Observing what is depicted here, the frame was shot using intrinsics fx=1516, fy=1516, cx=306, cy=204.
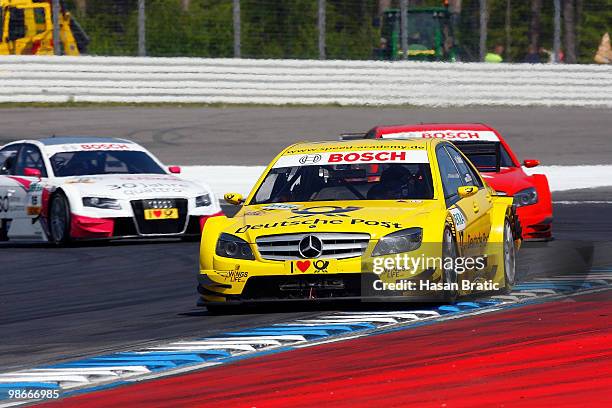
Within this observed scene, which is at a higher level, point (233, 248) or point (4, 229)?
point (233, 248)

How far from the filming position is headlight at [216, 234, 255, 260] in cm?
1016

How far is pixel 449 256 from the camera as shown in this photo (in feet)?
33.1

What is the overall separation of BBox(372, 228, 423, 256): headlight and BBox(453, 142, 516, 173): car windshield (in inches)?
221

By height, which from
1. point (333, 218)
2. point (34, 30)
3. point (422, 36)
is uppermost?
point (34, 30)

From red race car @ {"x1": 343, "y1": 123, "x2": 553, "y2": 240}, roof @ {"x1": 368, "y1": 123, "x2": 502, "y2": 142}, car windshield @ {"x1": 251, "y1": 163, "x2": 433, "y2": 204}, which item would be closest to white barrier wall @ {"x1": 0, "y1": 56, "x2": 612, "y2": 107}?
red race car @ {"x1": 343, "y1": 123, "x2": 553, "y2": 240}

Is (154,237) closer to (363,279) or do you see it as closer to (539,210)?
(539,210)

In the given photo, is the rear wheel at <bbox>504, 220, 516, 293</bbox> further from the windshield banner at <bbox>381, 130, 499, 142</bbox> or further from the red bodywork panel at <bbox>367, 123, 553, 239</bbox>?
the windshield banner at <bbox>381, 130, 499, 142</bbox>

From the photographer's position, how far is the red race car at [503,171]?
15023 millimetres

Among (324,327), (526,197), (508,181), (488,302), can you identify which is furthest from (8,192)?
(324,327)

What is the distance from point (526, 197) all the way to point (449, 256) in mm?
5097

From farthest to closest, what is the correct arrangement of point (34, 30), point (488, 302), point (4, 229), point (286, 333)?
1. point (34, 30)
2. point (4, 229)
3. point (488, 302)
4. point (286, 333)

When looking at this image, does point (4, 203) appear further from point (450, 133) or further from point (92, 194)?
point (450, 133)

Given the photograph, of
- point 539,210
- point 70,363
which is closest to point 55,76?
point 539,210

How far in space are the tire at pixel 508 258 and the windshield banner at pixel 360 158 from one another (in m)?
0.87
